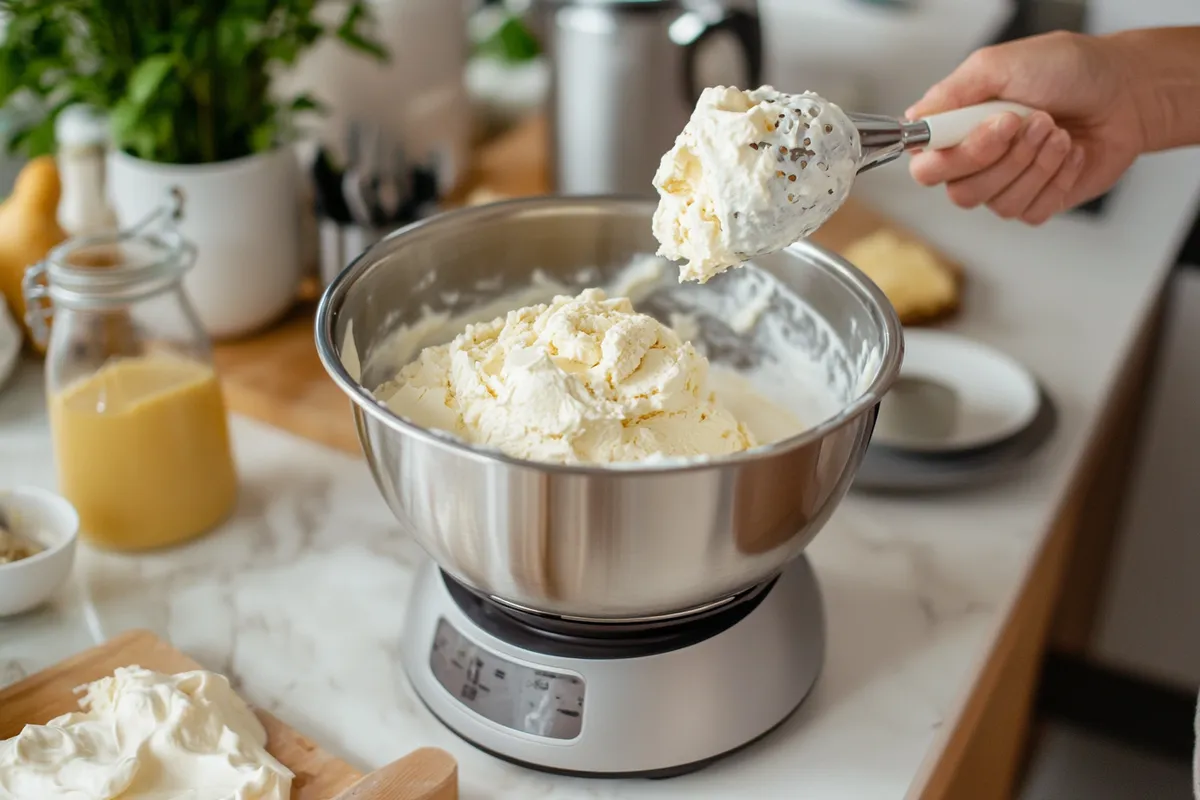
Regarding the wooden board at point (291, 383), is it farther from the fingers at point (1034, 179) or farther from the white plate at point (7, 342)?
the fingers at point (1034, 179)

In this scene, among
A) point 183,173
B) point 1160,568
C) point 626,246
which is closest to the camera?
point 626,246

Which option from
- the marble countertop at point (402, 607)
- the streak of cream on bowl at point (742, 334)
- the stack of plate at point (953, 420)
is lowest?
the marble countertop at point (402, 607)

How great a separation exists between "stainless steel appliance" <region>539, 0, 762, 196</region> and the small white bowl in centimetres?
72

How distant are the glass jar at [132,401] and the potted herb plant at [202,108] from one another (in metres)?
0.15

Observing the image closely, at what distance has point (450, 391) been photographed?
0.81 m

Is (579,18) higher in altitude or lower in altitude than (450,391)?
higher

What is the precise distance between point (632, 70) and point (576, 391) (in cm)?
75

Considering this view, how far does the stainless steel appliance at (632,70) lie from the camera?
136cm

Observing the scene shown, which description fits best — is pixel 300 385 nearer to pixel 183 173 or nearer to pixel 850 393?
pixel 183 173

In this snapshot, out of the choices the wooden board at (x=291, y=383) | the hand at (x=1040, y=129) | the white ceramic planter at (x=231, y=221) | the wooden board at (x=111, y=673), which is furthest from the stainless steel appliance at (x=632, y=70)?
the wooden board at (x=111, y=673)

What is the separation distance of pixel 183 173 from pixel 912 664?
0.81 meters

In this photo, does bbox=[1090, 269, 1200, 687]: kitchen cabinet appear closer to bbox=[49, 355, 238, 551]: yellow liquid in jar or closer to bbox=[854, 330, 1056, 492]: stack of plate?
bbox=[854, 330, 1056, 492]: stack of plate

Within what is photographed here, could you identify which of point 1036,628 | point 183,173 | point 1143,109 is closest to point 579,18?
point 183,173

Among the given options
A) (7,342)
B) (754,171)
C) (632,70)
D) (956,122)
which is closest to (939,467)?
(956,122)
